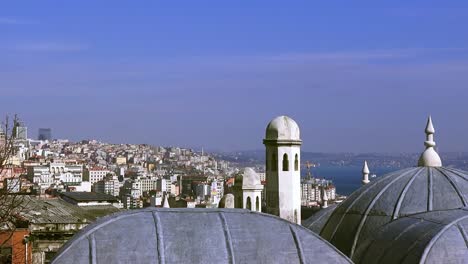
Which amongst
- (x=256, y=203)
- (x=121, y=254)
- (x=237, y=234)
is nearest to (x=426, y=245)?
(x=237, y=234)

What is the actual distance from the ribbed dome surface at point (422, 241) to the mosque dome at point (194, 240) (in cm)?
140

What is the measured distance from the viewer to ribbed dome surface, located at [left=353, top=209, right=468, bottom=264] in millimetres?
8602

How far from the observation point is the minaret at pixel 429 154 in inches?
500

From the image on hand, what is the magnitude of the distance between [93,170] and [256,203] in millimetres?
162685

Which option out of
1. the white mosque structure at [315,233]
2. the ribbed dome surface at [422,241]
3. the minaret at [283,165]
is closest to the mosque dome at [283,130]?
the minaret at [283,165]

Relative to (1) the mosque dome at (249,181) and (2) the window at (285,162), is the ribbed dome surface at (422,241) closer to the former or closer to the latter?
(2) the window at (285,162)

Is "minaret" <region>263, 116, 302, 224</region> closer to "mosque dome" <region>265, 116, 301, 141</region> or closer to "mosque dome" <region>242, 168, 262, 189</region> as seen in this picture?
"mosque dome" <region>265, 116, 301, 141</region>

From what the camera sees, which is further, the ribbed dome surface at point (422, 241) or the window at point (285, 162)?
the window at point (285, 162)

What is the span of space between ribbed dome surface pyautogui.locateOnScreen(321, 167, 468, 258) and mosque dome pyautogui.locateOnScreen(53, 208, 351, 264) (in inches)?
149

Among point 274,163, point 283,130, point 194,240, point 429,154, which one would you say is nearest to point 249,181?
point 274,163

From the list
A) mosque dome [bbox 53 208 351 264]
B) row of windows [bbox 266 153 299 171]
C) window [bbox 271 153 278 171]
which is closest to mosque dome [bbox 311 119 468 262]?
row of windows [bbox 266 153 299 171]

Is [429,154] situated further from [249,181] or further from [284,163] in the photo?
[249,181]

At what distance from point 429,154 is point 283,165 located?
251cm

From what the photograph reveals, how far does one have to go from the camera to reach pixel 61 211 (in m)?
29.7
